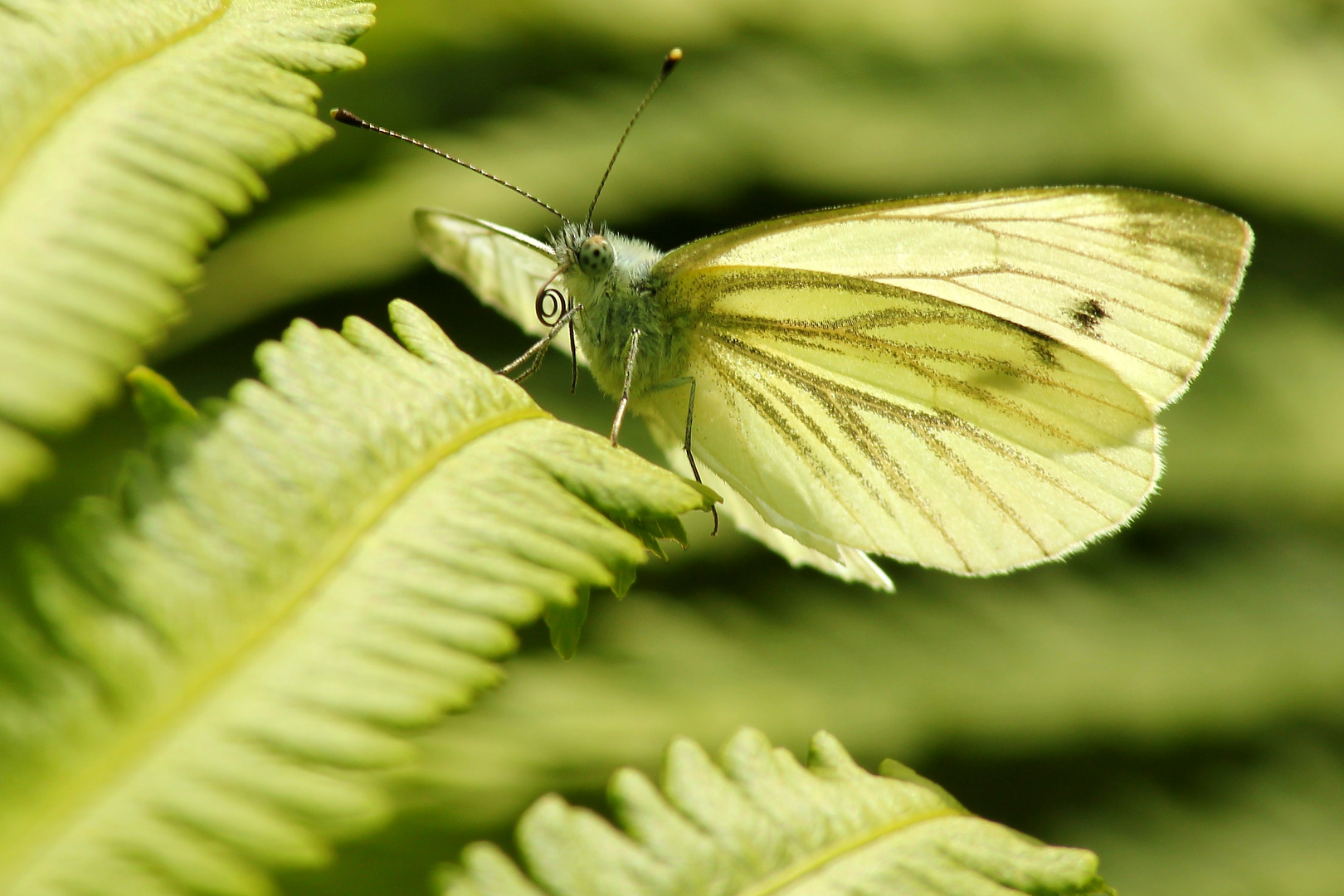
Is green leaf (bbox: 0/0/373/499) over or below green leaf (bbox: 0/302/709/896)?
over

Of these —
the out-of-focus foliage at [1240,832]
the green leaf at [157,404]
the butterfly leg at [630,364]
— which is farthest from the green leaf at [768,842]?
the out-of-focus foliage at [1240,832]

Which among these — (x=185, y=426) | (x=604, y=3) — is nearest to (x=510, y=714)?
(x=185, y=426)

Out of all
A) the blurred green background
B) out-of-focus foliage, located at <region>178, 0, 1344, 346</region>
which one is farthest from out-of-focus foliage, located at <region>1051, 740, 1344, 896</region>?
out-of-focus foliage, located at <region>178, 0, 1344, 346</region>

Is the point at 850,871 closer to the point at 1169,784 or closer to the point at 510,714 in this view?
the point at 510,714

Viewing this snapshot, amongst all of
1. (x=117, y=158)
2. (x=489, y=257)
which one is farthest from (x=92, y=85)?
(x=489, y=257)

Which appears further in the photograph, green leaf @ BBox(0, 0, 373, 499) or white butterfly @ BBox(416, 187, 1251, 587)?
white butterfly @ BBox(416, 187, 1251, 587)

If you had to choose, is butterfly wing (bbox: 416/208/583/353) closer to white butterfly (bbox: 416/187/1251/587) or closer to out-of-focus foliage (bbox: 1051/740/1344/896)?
white butterfly (bbox: 416/187/1251/587)

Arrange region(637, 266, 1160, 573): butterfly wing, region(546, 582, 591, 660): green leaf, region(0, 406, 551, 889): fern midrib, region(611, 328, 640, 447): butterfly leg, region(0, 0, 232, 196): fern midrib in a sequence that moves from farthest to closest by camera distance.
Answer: region(637, 266, 1160, 573): butterfly wing < region(611, 328, 640, 447): butterfly leg < region(546, 582, 591, 660): green leaf < region(0, 0, 232, 196): fern midrib < region(0, 406, 551, 889): fern midrib
